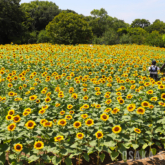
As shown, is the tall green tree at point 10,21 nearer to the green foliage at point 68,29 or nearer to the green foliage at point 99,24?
the green foliage at point 68,29

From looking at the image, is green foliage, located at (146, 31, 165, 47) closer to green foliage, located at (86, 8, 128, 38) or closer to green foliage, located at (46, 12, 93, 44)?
green foliage, located at (46, 12, 93, 44)

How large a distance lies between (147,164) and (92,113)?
138 cm

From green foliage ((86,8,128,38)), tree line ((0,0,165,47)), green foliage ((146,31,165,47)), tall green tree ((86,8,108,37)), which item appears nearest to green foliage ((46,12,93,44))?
tree line ((0,0,165,47))

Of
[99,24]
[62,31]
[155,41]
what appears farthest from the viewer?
[99,24]

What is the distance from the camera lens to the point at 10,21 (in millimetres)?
26172

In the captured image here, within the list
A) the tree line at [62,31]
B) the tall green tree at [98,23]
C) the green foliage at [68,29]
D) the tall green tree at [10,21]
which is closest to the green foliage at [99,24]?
the tall green tree at [98,23]

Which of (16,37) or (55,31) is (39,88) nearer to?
(55,31)

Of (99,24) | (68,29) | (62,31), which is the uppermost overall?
(99,24)

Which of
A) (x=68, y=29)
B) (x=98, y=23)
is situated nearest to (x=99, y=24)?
(x=98, y=23)

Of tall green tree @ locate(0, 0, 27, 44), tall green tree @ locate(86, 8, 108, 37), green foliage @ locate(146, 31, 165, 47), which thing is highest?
tall green tree @ locate(86, 8, 108, 37)

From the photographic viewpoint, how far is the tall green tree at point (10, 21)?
26.1 metres

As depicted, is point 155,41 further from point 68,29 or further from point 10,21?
point 10,21

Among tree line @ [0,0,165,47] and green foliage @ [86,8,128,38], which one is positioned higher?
green foliage @ [86,8,128,38]

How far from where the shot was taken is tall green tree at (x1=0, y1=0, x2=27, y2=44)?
2612cm
